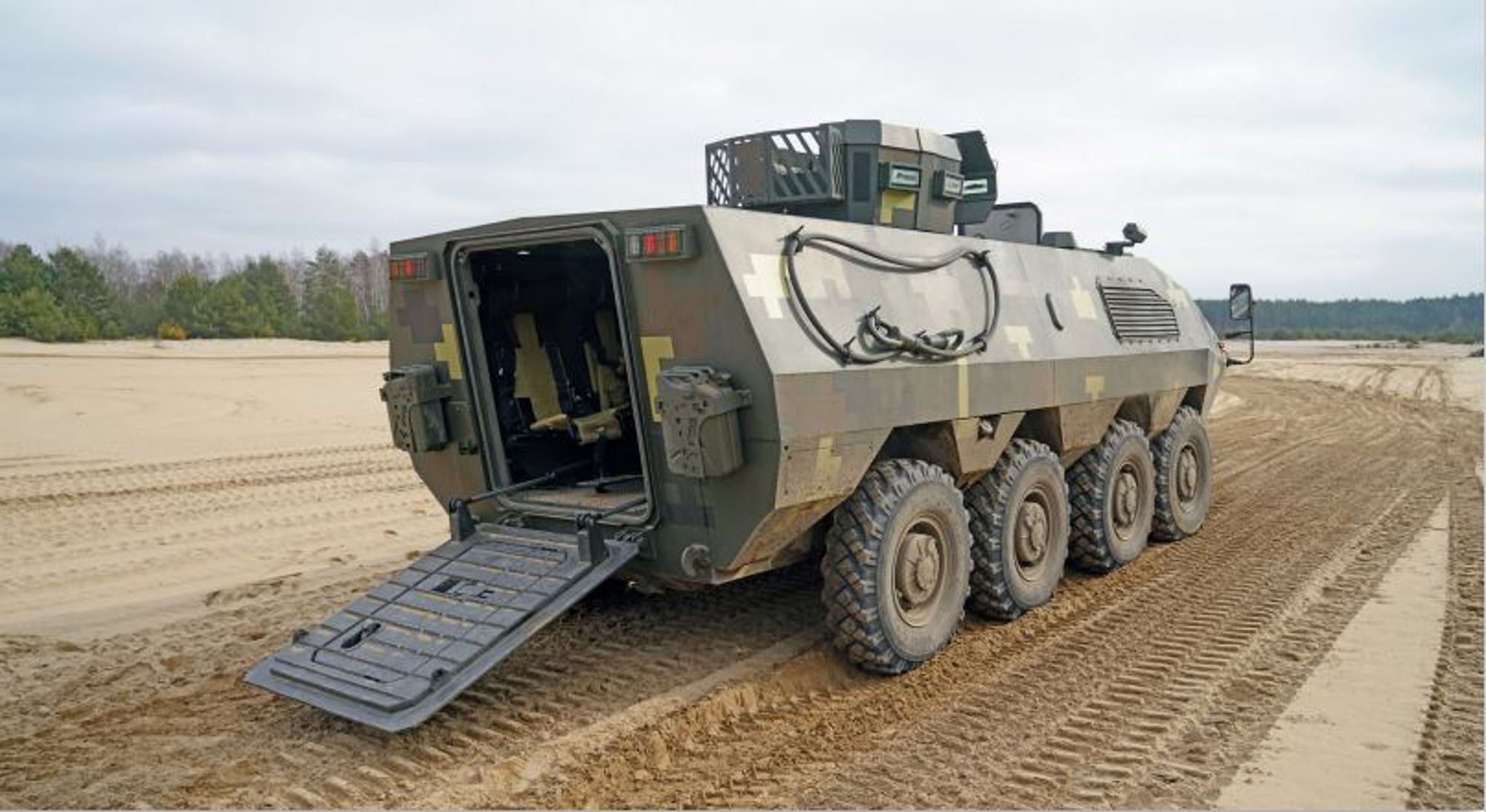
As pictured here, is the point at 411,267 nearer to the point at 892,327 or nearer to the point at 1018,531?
the point at 892,327

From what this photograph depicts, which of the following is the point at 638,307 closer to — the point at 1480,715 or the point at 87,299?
the point at 1480,715

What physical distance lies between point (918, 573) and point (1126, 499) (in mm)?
2688

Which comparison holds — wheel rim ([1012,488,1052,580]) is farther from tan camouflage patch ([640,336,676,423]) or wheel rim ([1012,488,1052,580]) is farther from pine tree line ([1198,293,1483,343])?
pine tree line ([1198,293,1483,343])

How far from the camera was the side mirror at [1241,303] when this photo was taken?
8.53 meters

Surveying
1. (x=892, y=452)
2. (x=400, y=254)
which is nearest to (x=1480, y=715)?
(x=892, y=452)

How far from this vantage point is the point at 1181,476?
8.01 m

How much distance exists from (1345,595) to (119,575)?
288 inches

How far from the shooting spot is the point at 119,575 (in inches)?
268

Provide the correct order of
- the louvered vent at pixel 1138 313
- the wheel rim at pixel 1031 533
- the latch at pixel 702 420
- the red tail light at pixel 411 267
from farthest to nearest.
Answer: the louvered vent at pixel 1138 313
the wheel rim at pixel 1031 533
the red tail light at pixel 411 267
the latch at pixel 702 420

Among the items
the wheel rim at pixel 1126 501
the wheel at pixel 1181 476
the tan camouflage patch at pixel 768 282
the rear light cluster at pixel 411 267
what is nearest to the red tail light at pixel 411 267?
the rear light cluster at pixel 411 267

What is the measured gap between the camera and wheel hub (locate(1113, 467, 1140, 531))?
7.03 meters

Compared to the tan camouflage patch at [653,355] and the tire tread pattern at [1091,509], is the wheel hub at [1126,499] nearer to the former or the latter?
the tire tread pattern at [1091,509]

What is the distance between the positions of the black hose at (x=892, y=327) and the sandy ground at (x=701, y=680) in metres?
1.45

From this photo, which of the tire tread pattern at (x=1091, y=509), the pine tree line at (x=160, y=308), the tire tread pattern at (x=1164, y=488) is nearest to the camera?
the tire tread pattern at (x=1091, y=509)
